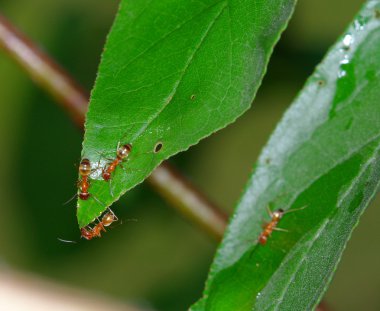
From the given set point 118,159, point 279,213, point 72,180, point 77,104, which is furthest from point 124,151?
point 72,180

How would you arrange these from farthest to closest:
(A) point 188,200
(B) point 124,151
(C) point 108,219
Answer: (C) point 108,219 < (A) point 188,200 < (B) point 124,151

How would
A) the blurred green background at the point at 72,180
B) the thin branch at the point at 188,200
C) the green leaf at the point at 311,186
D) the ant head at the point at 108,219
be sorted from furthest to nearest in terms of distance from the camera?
the blurred green background at the point at 72,180 < the ant head at the point at 108,219 < the thin branch at the point at 188,200 < the green leaf at the point at 311,186

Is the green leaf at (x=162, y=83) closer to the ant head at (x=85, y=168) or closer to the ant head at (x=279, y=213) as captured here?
the ant head at (x=85, y=168)

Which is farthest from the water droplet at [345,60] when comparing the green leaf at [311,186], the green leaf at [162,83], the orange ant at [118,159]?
the orange ant at [118,159]

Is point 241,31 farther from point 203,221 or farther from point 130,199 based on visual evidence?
point 130,199

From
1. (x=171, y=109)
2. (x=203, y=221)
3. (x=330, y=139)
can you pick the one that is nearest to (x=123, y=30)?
(x=171, y=109)

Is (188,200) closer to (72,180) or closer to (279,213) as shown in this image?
(279,213)
